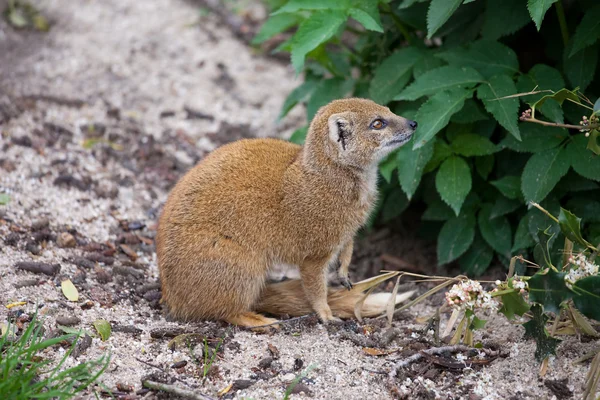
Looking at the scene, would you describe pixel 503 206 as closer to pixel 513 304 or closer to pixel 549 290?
pixel 513 304

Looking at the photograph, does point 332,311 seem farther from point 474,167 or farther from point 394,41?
point 394,41

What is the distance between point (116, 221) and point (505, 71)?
317 cm

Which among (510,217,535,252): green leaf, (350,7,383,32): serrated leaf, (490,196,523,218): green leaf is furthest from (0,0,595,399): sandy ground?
(350,7,383,32): serrated leaf

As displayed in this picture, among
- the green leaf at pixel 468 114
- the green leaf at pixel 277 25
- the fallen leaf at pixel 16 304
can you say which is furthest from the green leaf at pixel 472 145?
the fallen leaf at pixel 16 304

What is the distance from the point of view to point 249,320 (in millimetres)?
4375

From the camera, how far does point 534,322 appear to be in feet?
11.5

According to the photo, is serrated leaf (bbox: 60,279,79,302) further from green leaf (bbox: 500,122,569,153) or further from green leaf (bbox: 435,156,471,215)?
green leaf (bbox: 500,122,569,153)

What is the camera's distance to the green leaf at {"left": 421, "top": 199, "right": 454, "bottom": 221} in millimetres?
5144

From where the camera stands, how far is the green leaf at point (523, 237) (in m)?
4.59

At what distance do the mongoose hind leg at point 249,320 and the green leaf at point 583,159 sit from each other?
220 centimetres

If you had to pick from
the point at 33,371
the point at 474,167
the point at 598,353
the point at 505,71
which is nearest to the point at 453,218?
the point at 474,167

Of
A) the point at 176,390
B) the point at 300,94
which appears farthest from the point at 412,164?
the point at 176,390

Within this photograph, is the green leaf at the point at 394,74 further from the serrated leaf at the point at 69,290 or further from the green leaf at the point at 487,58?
the serrated leaf at the point at 69,290

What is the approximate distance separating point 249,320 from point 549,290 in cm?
193
